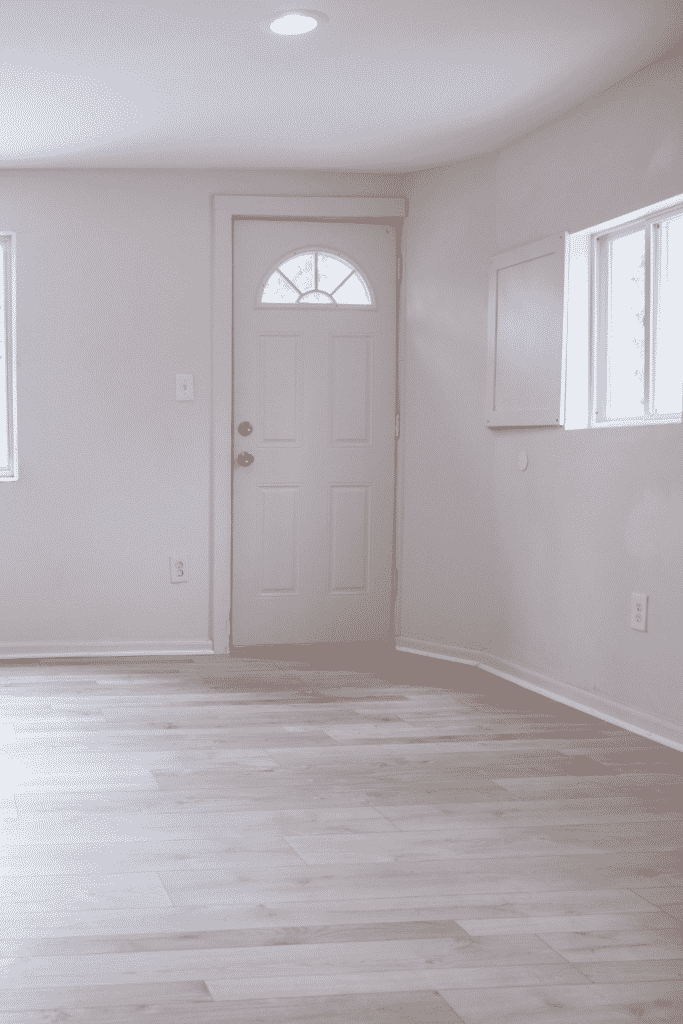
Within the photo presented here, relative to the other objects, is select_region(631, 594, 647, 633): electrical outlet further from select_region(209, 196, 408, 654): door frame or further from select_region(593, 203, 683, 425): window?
select_region(209, 196, 408, 654): door frame

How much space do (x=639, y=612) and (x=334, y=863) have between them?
1.74m

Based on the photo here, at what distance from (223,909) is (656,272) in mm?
2674

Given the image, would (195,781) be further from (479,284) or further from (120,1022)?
(479,284)

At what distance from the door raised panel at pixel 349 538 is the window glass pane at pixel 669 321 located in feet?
6.21

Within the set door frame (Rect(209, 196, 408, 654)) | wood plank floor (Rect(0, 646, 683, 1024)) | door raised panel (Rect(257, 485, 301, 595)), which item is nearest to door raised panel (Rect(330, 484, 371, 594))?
door raised panel (Rect(257, 485, 301, 595))

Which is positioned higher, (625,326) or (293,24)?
(293,24)

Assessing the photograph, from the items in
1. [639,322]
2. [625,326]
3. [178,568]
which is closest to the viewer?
[639,322]

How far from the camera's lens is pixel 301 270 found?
554cm

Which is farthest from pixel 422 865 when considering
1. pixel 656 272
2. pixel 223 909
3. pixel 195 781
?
pixel 656 272

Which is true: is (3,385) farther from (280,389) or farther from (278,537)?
(278,537)

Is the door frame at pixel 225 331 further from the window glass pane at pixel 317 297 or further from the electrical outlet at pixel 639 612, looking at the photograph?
the electrical outlet at pixel 639 612

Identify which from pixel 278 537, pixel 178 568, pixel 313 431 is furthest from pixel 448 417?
pixel 178 568

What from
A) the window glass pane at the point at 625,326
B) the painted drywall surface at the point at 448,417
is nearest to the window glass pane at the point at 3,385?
the painted drywall surface at the point at 448,417

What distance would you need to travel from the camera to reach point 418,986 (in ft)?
6.50
